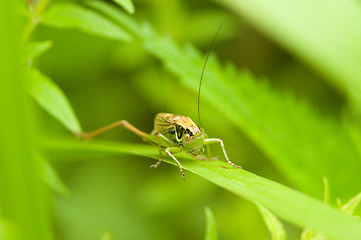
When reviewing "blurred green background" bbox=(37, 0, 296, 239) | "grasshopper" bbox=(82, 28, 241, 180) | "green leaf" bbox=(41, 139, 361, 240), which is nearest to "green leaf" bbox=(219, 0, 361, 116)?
"grasshopper" bbox=(82, 28, 241, 180)

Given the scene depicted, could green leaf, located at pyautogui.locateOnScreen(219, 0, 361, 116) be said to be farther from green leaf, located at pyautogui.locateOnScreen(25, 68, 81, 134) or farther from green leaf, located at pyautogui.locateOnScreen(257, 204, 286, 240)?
green leaf, located at pyautogui.locateOnScreen(25, 68, 81, 134)

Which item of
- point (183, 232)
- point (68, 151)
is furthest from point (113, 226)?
point (68, 151)

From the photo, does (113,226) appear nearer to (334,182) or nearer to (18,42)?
(334,182)

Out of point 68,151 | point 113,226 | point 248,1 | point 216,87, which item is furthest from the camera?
point 113,226

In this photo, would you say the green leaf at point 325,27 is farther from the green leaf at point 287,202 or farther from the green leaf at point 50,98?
the green leaf at point 50,98

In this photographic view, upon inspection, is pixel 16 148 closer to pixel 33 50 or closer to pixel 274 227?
pixel 274 227

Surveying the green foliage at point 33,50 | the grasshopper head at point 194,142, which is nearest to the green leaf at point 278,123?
the grasshopper head at point 194,142
